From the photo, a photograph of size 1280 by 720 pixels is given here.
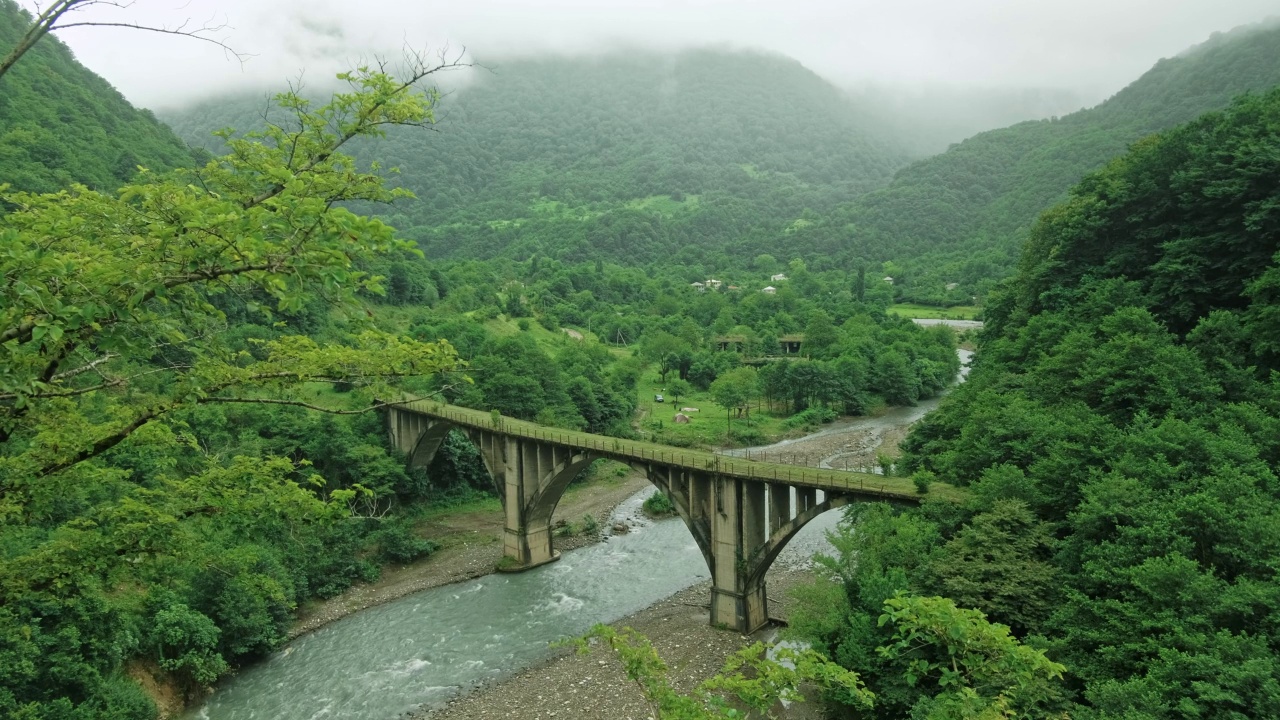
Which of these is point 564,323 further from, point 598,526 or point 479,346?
point 598,526

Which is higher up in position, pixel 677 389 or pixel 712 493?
pixel 712 493

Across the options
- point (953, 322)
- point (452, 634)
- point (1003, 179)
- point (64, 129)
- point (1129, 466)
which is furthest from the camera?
point (1003, 179)

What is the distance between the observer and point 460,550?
4150 centimetres

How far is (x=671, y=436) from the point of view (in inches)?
2448

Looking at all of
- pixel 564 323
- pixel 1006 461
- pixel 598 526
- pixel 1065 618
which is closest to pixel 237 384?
pixel 1065 618

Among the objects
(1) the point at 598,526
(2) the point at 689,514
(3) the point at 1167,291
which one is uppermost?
(3) the point at 1167,291

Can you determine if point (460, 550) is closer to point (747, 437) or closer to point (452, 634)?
point (452, 634)

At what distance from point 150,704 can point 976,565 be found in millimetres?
25913

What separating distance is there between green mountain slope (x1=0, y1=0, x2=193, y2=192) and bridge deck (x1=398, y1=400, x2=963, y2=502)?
36517 millimetres

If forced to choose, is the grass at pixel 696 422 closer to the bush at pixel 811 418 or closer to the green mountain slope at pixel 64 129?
the bush at pixel 811 418

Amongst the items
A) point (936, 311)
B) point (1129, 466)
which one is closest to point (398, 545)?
point (1129, 466)

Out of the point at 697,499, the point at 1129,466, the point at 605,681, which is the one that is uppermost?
the point at 1129,466

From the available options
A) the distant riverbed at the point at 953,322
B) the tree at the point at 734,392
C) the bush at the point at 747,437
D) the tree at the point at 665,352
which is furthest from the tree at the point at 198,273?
the distant riverbed at the point at 953,322

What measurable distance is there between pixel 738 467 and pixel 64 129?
6315cm
